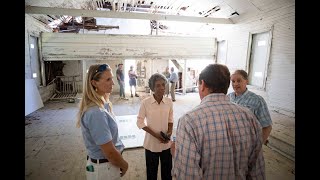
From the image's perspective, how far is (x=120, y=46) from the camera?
9.54 metres

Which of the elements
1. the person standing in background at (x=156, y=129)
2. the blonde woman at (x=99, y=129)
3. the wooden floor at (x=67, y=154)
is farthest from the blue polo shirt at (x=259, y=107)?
the blonde woman at (x=99, y=129)

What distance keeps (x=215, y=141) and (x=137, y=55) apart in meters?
8.87

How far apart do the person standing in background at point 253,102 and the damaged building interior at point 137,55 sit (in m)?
1.52

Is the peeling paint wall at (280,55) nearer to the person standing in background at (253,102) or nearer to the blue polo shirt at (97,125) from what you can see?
the person standing in background at (253,102)

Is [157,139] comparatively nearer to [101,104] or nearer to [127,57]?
[101,104]

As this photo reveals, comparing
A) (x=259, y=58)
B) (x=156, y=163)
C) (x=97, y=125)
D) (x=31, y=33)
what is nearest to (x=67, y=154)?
(x=156, y=163)

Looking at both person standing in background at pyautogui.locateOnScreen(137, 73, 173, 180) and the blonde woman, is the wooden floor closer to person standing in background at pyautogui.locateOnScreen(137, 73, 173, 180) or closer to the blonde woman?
person standing in background at pyautogui.locateOnScreen(137, 73, 173, 180)

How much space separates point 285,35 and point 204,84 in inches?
220

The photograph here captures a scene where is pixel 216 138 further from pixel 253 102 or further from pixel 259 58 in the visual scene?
pixel 259 58

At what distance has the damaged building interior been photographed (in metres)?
4.28

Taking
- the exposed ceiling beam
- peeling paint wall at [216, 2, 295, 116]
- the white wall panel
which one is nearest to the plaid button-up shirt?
peeling paint wall at [216, 2, 295, 116]

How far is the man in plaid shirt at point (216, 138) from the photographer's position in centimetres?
129
